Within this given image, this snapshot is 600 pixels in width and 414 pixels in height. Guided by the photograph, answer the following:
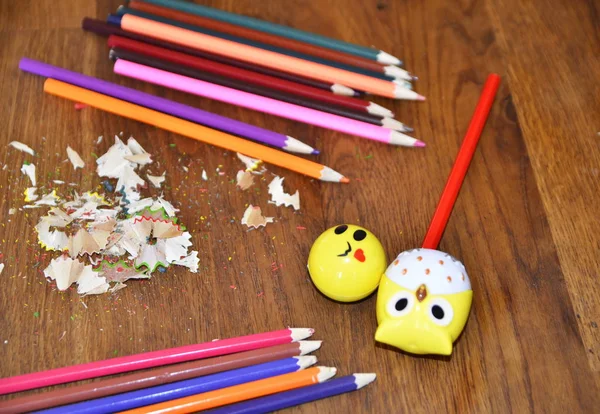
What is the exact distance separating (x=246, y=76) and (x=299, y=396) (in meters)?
0.41

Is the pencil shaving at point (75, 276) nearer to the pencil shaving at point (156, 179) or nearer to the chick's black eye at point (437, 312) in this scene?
the pencil shaving at point (156, 179)

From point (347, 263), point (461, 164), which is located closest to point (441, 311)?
point (347, 263)

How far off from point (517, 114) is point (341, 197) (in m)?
0.25

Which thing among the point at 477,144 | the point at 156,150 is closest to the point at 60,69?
the point at 156,150

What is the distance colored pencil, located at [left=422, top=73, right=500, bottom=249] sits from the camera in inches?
30.9

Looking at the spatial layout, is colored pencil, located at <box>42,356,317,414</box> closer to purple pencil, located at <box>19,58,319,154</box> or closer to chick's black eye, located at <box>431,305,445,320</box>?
chick's black eye, located at <box>431,305,445,320</box>

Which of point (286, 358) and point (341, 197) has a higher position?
point (341, 197)

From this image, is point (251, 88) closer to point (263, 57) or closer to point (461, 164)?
point (263, 57)

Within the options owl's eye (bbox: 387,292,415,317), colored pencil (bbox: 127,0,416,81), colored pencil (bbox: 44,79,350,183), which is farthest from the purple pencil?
owl's eye (bbox: 387,292,415,317)

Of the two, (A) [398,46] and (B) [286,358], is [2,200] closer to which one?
(B) [286,358]

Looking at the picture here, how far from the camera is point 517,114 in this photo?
89cm

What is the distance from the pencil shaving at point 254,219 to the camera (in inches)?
32.1

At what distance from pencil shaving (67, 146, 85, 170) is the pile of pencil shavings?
0.14 feet

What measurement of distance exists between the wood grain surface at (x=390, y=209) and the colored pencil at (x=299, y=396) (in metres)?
0.02
